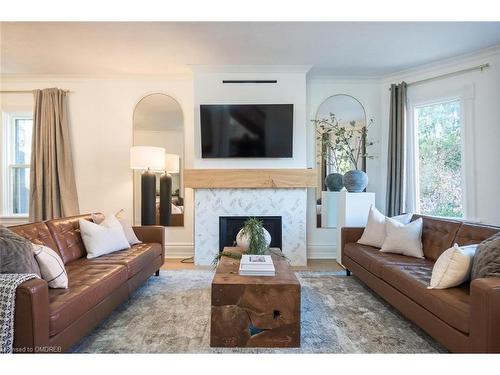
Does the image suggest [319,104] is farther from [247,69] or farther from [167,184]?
[167,184]

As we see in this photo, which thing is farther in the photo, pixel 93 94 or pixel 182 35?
pixel 93 94

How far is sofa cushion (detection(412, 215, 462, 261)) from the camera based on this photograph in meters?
2.66

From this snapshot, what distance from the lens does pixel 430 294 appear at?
6.23 feet

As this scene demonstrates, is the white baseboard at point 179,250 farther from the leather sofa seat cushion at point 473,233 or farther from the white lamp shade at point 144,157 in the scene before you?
the leather sofa seat cushion at point 473,233

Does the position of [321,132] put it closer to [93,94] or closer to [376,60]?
[376,60]

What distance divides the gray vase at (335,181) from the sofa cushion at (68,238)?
10.3ft

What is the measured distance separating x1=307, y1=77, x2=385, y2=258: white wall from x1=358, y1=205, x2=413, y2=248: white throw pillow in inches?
42.0

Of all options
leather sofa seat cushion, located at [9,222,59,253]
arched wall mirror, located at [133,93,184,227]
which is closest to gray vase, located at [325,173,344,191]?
arched wall mirror, located at [133,93,184,227]

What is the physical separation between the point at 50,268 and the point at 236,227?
8.13ft

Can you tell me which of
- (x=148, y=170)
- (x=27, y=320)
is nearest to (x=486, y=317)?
(x=27, y=320)

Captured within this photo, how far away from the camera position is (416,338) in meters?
2.05
